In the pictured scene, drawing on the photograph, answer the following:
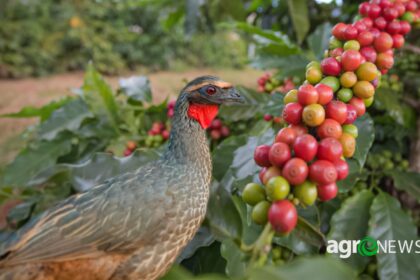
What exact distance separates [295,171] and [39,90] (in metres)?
6.79

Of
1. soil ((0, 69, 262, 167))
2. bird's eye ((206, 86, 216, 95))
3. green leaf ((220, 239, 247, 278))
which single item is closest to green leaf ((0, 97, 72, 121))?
bird's eye ((206, 86, 216, 95))

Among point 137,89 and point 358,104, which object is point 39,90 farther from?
point 358,104

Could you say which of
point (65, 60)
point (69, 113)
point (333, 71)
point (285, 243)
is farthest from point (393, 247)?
point (65, 60)

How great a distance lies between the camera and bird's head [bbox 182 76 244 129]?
980 mm

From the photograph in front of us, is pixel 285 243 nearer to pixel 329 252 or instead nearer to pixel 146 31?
pixel 329 252

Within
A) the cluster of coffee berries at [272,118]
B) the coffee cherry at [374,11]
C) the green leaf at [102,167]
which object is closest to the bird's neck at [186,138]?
the green leaf at [102,167]

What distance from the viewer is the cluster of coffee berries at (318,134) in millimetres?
568

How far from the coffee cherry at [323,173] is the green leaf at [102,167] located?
2.41 ft

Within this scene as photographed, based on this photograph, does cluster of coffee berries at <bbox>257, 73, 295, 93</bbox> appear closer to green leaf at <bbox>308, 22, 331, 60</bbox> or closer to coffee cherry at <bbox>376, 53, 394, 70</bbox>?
green leaf at <bbox>308, 22, 331, 60</bbox>

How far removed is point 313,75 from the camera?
74 centimetres

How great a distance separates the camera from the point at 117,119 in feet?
5.43

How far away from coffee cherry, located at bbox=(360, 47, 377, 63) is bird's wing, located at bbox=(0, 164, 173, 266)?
0.54 m

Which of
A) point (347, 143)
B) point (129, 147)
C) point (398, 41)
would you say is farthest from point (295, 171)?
point (129, 147)

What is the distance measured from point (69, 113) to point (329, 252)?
4.00ft
